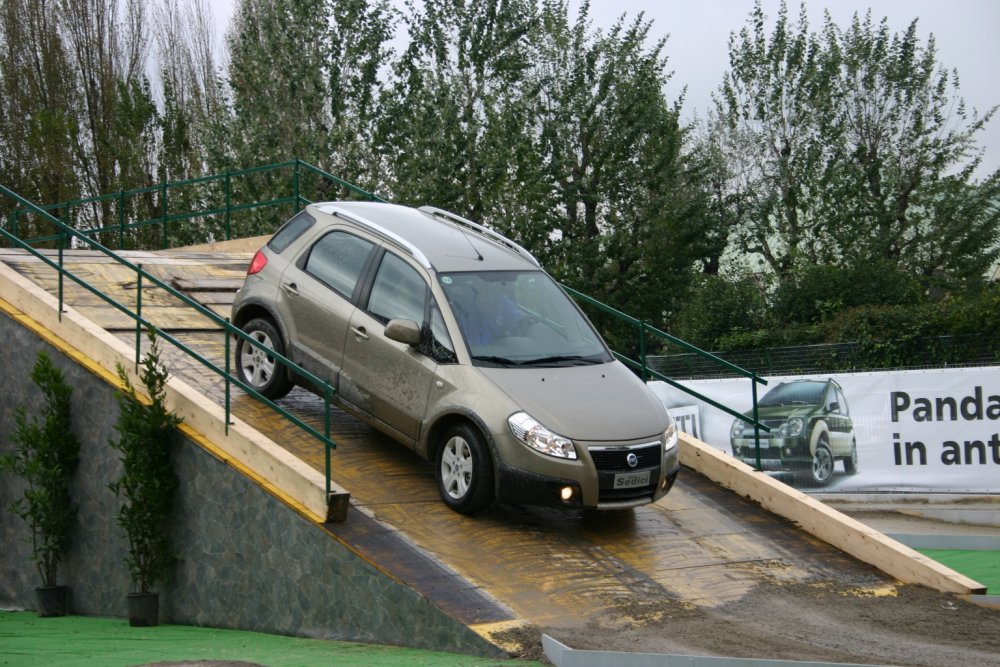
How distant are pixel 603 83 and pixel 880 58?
9.06 meters

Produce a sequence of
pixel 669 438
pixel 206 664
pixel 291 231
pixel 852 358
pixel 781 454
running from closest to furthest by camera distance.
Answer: pixel 206 664 < pixel 669 438 < pixel 291 231 < pixel 781 454 < pixel 852 358

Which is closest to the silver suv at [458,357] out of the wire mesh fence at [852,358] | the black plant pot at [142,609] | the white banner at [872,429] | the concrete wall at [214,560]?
the concrete wall at [214,560]

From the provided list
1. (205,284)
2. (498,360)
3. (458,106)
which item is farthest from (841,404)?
(458,106)

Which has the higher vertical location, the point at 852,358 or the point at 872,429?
the point at 852,358

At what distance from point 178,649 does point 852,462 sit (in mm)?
11752

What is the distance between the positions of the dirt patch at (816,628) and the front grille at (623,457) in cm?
119

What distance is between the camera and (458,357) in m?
10.5

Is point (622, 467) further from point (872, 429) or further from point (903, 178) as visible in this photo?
point (903, 178)

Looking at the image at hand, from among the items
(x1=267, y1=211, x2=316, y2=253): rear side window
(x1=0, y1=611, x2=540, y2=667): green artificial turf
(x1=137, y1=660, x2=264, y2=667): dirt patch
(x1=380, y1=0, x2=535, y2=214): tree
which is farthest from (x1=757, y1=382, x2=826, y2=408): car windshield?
(x1=380, y1=0, x2=535, y2=214): tree

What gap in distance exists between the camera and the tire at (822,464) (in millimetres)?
18547

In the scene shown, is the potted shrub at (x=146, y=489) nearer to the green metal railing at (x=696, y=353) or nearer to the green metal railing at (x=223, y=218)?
the green metal railing at (x=223, y=218)

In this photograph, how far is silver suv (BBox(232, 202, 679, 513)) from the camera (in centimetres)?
997

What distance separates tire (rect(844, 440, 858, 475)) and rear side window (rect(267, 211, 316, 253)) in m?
9.49

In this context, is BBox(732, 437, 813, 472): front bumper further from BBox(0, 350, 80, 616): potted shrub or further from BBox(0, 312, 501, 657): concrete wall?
BBox(0, 350, 80, 616): potted shrub
